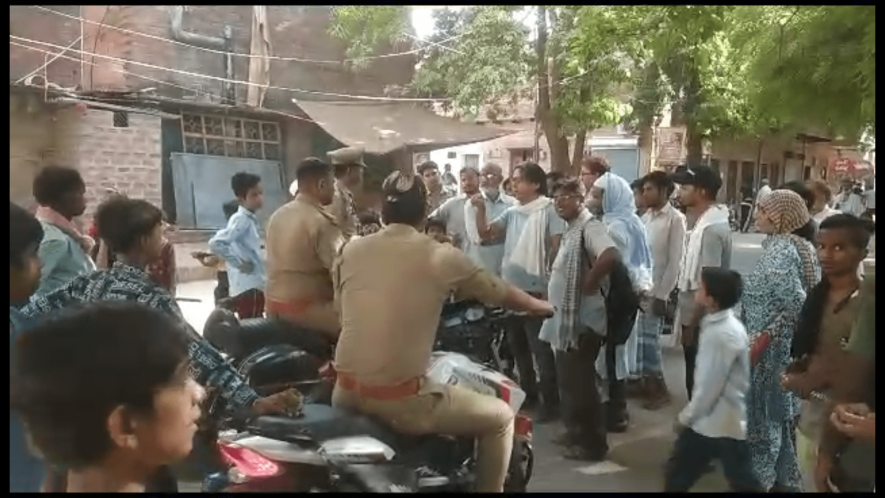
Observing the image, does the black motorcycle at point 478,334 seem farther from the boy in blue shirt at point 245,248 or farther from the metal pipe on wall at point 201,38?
the metal pipe on wall at point 201,38

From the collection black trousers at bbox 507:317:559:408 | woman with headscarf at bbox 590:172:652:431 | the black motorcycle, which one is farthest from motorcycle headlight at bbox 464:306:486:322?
woman with headscarf at bbox 590:172:652:431

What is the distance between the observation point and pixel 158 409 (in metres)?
1.54

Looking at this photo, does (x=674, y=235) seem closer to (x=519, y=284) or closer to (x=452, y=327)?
(x=519, y=284)

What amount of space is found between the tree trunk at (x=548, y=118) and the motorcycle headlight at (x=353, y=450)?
0.82 metres

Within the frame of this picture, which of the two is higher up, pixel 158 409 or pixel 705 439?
pixel 158 409

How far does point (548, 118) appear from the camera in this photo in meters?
2.12

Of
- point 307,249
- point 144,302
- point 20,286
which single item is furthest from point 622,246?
point 20,286

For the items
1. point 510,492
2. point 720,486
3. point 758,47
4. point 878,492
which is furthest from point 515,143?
point 878,492

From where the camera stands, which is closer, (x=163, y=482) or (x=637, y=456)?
(x=163, y=482)

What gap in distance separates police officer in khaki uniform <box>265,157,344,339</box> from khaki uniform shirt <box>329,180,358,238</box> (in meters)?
0.01

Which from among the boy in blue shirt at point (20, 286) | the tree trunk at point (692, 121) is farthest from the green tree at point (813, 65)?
the boy in blue shirt at point (20, 286)

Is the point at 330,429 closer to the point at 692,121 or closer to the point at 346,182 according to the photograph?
the point at 346,182

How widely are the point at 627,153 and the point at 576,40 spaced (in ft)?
1.03

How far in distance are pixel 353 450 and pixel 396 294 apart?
383 mm
